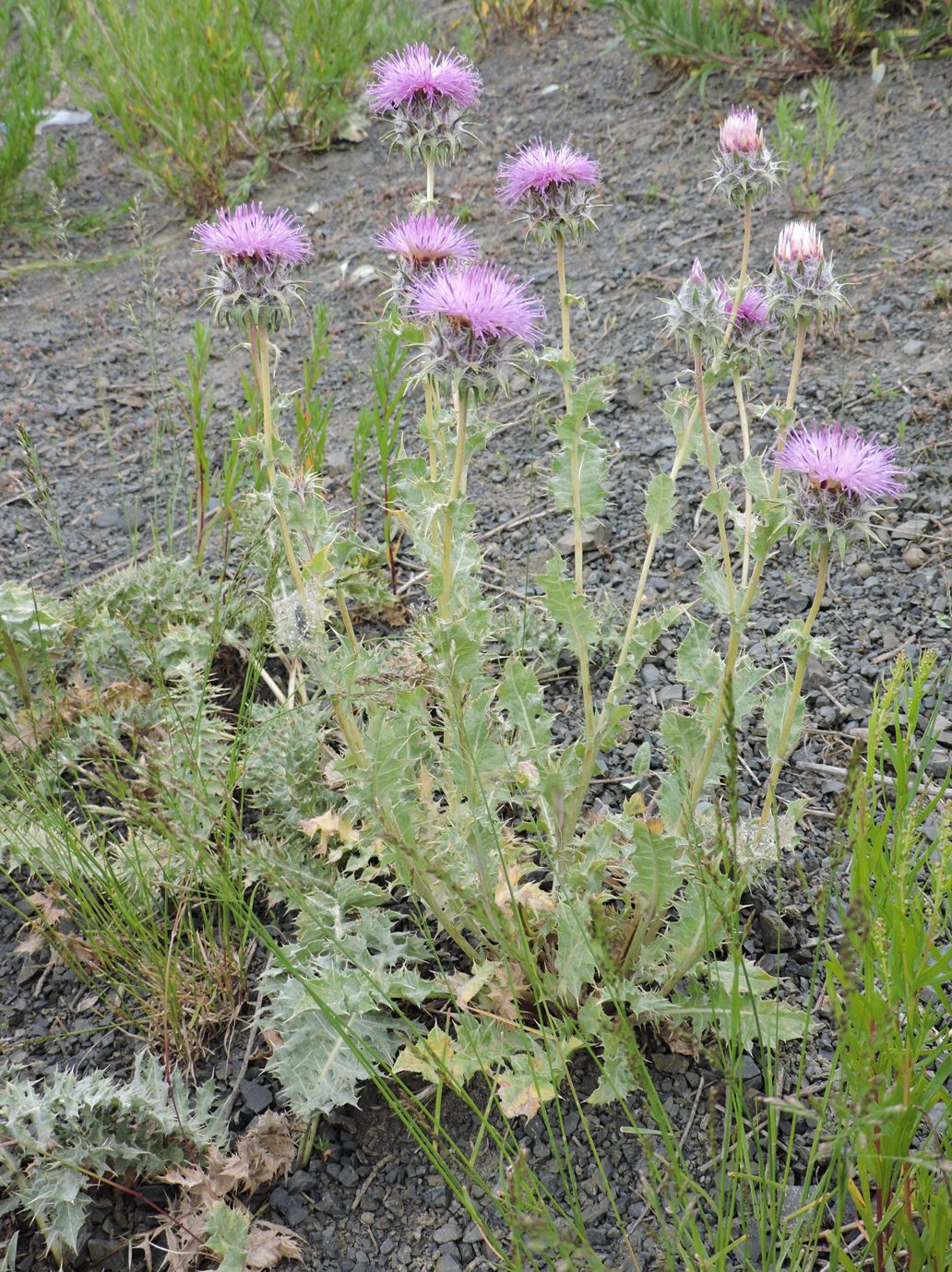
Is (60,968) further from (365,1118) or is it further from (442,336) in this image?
(442,336)

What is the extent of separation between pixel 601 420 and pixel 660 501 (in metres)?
1.97

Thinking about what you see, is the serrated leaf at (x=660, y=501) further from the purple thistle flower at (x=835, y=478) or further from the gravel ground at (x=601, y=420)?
the gravel ground at (x=601, y=420)

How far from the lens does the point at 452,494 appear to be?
1965 millimetres

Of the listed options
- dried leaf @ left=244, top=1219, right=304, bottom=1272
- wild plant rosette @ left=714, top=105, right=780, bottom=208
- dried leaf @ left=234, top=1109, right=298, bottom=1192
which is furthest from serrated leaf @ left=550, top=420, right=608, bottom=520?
dried leaf @ left=244, top=1219, right=304, bottom=1272

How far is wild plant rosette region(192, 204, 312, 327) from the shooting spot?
2.19m

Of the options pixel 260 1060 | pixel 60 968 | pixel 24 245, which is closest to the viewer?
pixel 260 1060

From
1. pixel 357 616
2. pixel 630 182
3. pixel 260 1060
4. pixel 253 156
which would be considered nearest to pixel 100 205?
pixel 253 156

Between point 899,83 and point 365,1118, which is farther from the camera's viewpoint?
point 899,83

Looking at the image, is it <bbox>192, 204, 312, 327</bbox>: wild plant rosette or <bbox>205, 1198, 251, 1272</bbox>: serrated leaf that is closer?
<bbox>205, 1198, 251, 1272</bbox>: serrated leaf

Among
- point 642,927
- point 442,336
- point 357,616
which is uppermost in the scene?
point 442,336

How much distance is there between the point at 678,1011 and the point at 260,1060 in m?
0.87

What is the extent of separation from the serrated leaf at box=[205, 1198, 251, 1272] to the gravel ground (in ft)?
0.54

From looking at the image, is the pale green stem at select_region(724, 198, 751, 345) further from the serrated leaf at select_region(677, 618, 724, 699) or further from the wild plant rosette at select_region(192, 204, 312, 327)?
the wild plant rosette at select_region(192, 204, 312, 327)

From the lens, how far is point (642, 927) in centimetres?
202
